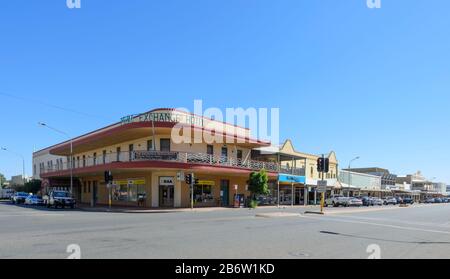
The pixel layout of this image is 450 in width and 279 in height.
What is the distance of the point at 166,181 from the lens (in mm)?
39500

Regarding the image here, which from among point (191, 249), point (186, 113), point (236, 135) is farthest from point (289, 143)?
point (191, 249)

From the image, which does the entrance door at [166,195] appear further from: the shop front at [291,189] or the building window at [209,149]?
the shop front at [291,189]

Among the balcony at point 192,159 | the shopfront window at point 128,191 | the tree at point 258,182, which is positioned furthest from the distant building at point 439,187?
the shopfront window at point 128,191

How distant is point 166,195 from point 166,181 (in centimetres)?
131

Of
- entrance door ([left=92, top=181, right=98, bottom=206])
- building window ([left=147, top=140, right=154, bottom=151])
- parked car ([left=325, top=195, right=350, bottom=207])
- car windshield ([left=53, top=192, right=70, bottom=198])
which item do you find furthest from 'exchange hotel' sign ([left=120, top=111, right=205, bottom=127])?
parked car ([left=325, top=195, right=350, bottom=207])

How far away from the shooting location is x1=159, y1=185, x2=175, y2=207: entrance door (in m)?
39.4

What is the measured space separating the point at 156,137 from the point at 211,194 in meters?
8.06

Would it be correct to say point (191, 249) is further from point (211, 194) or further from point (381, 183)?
point (381, 183)

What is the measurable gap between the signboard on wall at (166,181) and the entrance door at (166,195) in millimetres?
340

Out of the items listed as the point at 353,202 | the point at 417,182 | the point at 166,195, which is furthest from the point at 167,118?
the point at 417,182

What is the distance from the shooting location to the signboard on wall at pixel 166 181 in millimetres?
39375

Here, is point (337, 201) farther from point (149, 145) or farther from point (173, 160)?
point (173, 160)

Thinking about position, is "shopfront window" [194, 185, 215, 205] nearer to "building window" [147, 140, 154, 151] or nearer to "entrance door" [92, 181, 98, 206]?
"building window" [147, 140, 154, 151]
